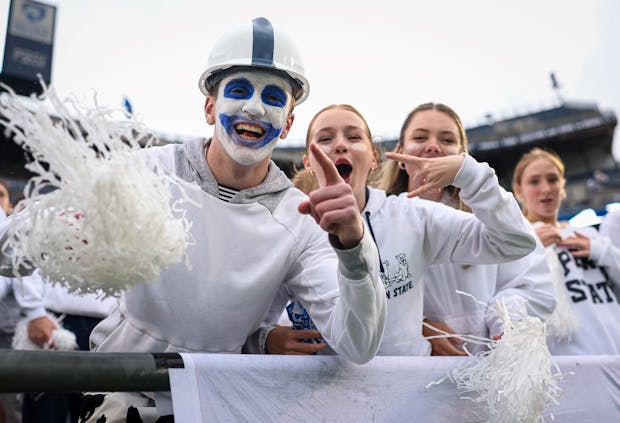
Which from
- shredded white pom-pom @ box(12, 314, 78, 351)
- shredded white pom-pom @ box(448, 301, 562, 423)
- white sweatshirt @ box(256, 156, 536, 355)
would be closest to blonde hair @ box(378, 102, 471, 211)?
white sweatshirt @ box(256, 156, 536, 355)

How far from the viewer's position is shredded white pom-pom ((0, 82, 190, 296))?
1496 mm

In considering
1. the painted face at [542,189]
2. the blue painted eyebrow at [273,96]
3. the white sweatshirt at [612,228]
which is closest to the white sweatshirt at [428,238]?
the blue painted eyebrow at [273,96]

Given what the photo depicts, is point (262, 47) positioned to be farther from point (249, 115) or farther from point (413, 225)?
point (413, 225)

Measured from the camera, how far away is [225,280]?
224 centimetres

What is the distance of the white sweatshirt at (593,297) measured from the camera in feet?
12.6

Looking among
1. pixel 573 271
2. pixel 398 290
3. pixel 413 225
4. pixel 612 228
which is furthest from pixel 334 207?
pixel 612 228

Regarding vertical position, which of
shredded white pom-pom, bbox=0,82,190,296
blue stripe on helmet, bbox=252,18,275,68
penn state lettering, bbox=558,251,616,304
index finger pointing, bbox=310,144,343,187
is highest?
blue stripe on helmet, bbox=252,18,275,68

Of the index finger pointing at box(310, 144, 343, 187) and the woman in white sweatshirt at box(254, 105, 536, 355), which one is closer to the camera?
the index finger pointing at box(310, 144, 343, 187)

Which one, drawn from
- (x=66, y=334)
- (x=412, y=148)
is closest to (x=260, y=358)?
(x=412, y=148)

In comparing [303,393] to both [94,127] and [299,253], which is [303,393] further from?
[94,127]

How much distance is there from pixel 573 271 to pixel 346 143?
2027 mm

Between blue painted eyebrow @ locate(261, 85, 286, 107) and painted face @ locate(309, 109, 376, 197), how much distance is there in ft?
2.12

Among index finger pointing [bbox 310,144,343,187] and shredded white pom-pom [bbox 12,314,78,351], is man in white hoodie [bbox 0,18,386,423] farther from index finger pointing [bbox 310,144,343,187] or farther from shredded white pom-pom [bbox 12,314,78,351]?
shredded white pom-pom [bbox 12,314,78,351]

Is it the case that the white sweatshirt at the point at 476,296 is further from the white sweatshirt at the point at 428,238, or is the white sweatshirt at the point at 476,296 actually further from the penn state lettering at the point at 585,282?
the penn state lettering at the point at 585,282
